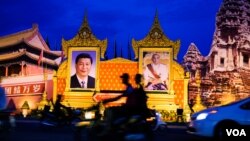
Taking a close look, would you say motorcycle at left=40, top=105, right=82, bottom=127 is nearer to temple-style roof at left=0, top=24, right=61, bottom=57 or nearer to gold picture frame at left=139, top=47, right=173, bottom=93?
gold picture frame at left=139, top=47, right=173, bottom=93

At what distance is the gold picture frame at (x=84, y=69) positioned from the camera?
83.3 feet

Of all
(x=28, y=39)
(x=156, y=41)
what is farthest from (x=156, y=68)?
(x=28, y=39)

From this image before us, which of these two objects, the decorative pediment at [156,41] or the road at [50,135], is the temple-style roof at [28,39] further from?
the road at [50,135]

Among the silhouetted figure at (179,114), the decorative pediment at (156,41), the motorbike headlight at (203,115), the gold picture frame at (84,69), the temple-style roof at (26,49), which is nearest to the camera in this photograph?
the motorbike headlight at (203,115)

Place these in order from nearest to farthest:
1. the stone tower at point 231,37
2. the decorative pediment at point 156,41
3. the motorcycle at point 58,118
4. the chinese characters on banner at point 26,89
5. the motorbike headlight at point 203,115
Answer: the motorbike headlight at point 203,115
the motorcycle at point 58,118
the decorative pediment at point 156,41
the chinese characters on banner at point 26,89
the stone tower at point 231,37

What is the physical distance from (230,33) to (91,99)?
572 inches

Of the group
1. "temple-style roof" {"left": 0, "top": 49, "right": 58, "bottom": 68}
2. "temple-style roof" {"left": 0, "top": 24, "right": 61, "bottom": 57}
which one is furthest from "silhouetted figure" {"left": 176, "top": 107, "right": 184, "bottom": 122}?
"temple-style roof" {"left": 0, "top": 24, "right": 61, "bottom": 57}

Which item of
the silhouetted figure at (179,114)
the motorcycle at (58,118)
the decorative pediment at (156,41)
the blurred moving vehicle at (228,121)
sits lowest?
the silhouetted figure at (179,114)

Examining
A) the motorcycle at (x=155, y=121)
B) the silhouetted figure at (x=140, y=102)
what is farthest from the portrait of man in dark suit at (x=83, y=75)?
the silhouetted figure at (x=140, y=102)

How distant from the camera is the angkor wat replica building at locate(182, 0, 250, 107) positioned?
33.1m

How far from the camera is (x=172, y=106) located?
80.8 feet

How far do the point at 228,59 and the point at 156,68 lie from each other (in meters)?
11.5

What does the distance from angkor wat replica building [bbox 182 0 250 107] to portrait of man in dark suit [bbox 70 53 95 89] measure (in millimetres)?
10228

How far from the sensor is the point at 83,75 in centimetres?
2544
